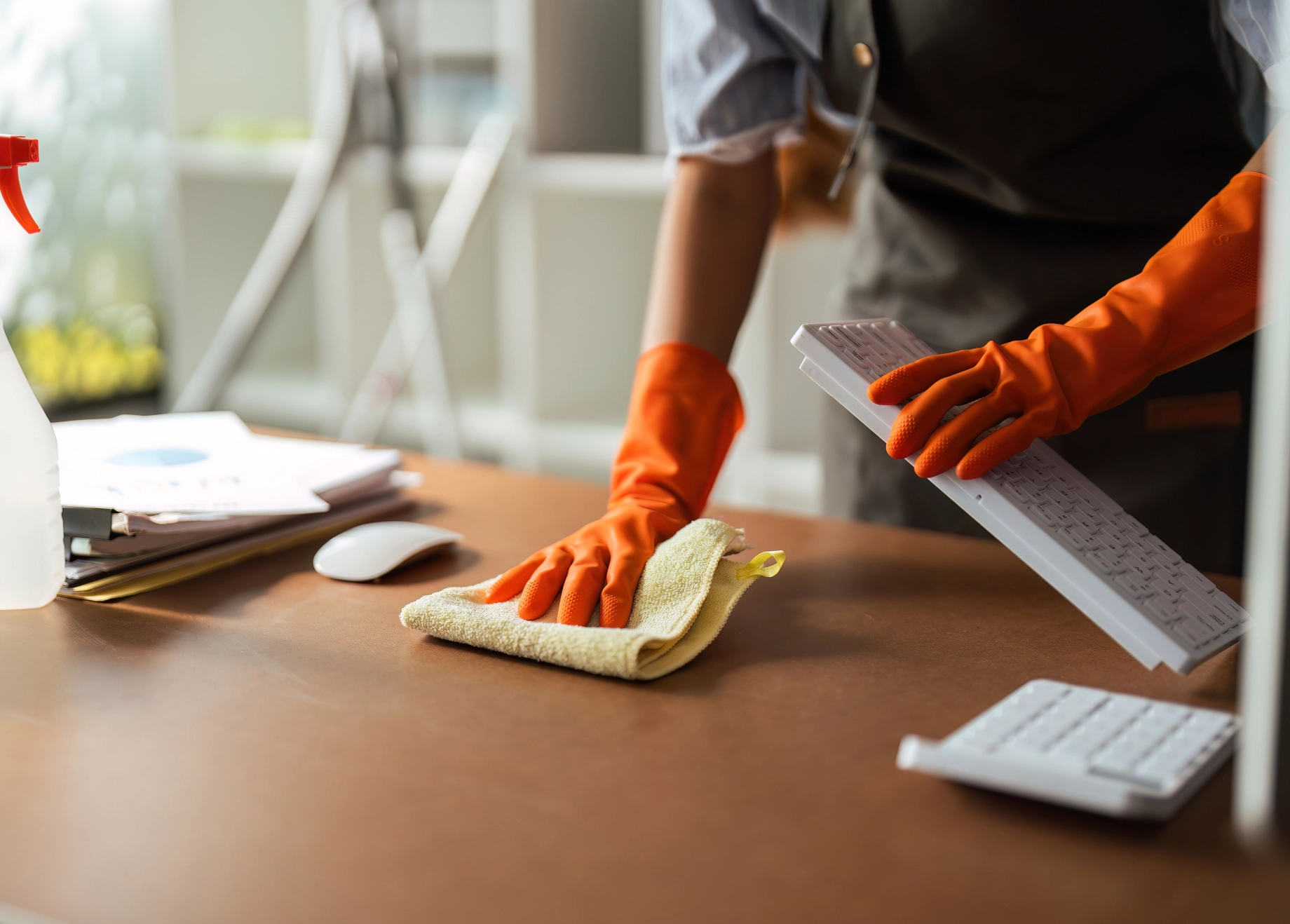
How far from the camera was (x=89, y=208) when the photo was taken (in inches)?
128

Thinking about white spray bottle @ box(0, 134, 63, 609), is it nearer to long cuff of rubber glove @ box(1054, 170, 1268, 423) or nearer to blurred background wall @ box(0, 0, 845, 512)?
long cuff of rubber glove @ box(1054, 170, 1268, 423)

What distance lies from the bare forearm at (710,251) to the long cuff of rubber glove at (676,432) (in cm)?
3

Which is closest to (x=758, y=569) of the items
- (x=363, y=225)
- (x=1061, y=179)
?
(x=1061, y=179)

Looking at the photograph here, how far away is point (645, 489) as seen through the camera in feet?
3.21

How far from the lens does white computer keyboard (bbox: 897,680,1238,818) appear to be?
0.55 metres

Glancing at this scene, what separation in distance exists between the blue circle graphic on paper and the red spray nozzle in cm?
25

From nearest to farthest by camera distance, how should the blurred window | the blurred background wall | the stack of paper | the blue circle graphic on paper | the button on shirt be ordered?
the stack of paper, the blue circle graphic on paper, the button on shirt, the blurred background wall, the blurred window

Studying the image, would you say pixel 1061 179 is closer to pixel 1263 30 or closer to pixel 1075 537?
pixel 1263 30

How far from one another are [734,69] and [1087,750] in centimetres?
83

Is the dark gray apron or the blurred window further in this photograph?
the blurred window

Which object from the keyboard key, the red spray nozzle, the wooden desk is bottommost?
the wooden desk

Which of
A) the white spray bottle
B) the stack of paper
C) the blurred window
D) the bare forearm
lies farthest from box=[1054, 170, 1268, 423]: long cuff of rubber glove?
the blurred window

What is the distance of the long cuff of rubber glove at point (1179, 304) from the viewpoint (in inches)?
33.4

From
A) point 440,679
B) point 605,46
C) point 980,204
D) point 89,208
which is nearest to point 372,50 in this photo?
point 605,46
